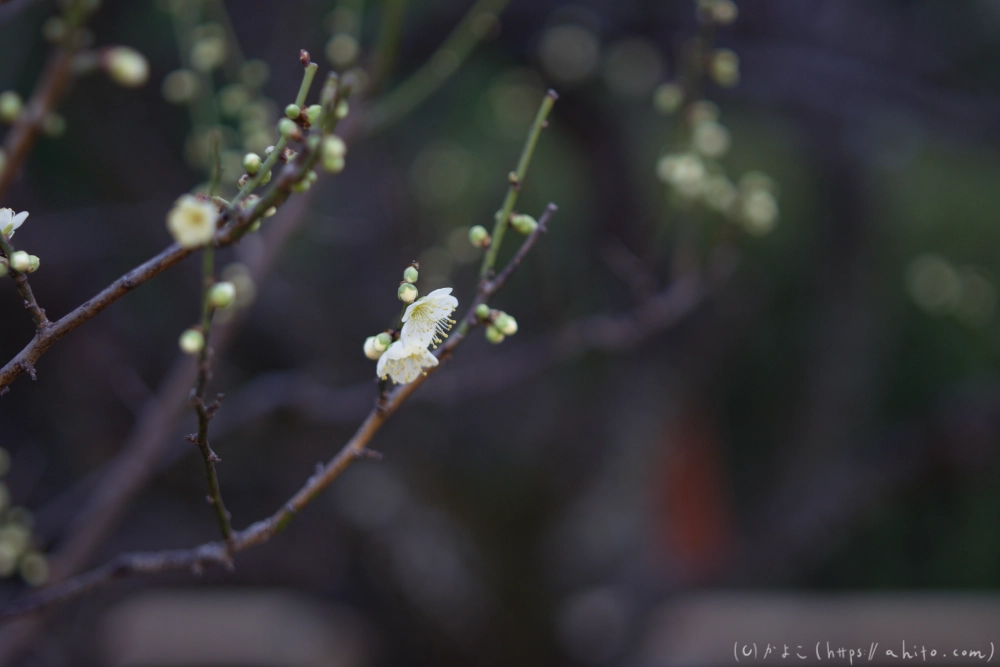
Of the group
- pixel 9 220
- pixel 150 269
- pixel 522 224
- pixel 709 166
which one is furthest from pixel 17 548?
pixel 709 166

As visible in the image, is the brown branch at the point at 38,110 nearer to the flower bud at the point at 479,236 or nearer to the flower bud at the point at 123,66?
the flower bud at the point at 123,66

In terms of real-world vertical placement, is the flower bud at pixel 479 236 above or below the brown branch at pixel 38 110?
above

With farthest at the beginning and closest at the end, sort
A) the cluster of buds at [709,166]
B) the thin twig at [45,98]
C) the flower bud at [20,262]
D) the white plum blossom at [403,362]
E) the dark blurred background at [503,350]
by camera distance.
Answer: the dark blurred background at [503,350], the cluster of buds at [709,166], the white plum blossom at [403,362], the flower bud at [20,262], the thin twig at [45,98]

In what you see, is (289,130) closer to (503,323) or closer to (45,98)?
(45,98)

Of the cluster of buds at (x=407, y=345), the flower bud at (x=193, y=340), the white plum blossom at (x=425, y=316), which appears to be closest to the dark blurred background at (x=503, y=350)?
the white plum blossom at (x=425, y=316)

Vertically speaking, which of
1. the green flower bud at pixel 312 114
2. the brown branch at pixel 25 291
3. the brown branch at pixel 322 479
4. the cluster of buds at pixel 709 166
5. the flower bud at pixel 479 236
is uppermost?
the cluster of buds at pixel 709 166

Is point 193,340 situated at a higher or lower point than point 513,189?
lower
